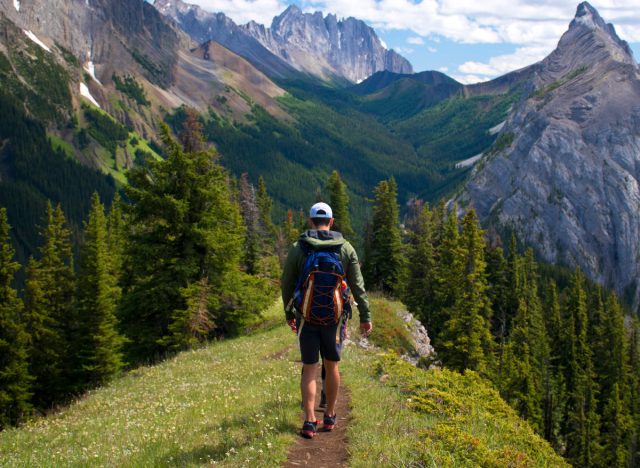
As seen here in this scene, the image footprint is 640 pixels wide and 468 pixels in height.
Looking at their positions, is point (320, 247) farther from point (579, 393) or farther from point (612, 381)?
point (612, 381)

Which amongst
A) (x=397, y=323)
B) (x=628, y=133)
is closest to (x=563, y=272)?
(x=628, y=133)

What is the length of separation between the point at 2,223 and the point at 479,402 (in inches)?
1259

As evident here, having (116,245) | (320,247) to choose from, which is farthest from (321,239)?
(116,245)

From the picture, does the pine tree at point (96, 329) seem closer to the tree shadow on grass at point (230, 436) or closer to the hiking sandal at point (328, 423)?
the tree shadow on grass at point (230, 436)

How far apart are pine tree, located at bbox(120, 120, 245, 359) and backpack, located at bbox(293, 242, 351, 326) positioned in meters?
17.9

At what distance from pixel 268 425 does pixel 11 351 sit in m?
29.6

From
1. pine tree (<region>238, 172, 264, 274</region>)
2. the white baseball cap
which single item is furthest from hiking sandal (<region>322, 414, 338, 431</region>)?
pine tree (<region>238, 172, 264, 274</region>)

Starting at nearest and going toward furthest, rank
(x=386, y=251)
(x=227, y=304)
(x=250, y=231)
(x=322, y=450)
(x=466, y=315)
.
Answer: (x=322, y=450), (x=227, y=304), (x=466, y=315), (x=250, y=231), (x=386, y=251)

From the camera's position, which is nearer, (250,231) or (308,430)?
(308,430)

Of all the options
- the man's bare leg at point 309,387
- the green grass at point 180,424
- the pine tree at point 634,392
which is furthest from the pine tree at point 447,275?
the man's bare leg at point 309,387

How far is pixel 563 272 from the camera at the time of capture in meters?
140

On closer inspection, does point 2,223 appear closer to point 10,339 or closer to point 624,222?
point 10,339

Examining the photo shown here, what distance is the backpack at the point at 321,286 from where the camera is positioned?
8.38 metres

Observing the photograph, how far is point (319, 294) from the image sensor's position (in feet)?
27.6
